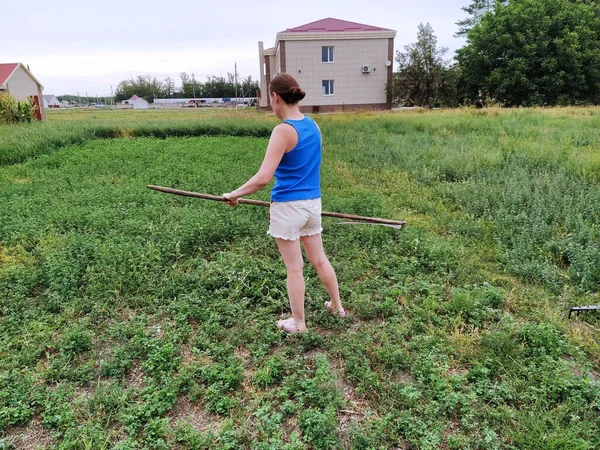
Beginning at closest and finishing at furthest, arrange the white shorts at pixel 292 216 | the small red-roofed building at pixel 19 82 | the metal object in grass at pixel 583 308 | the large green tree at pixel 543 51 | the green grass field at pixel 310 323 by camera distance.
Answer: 1. the green grass field at pixel 310 323
2. the white shorts at pixel 292 216
3. the metal object in grass at pixel 583 308
4. the small red-roofed building at pixel 19 82
5. the large green tree at pixel 543 51

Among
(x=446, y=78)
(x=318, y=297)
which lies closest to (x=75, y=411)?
(x=318, y=297)

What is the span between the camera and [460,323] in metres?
3.06

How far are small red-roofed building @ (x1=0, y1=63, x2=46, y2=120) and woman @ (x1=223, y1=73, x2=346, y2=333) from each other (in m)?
23.6

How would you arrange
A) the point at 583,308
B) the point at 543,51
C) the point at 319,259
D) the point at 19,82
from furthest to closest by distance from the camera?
the point at 543,51
the point at 19,82
the point at 583,308
the point at 319,259

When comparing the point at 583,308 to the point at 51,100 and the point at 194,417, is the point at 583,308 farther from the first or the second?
the point at 51,100

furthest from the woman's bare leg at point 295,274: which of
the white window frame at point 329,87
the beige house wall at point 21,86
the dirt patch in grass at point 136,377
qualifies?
the white window frame at point 329,87

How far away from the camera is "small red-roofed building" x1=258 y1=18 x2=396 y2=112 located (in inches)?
1118

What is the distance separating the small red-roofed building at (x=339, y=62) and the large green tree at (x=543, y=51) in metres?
6.87

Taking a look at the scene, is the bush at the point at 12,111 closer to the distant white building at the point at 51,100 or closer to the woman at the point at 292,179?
the woman at the point at 292,179

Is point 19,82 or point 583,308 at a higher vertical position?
point 19,82

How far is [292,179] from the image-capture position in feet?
8.59

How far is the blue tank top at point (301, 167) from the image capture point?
255cm

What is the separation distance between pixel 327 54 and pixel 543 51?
13.9 m

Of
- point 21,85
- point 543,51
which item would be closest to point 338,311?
point 21,85
